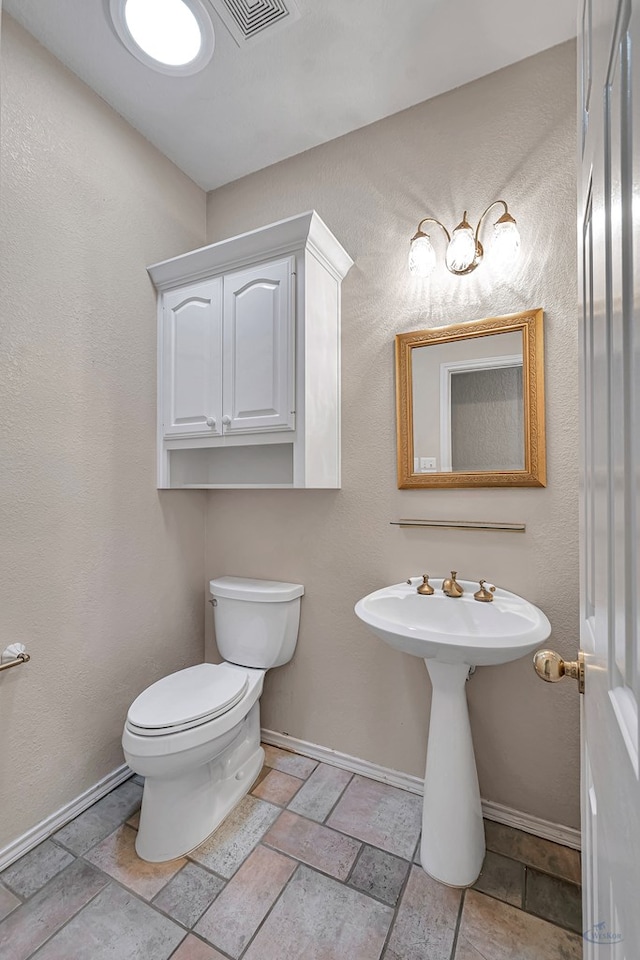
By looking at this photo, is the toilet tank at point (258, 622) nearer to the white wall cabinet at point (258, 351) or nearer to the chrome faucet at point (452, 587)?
the white wall cabinet at point (258, 351)

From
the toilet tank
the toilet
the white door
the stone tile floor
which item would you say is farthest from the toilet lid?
the white door

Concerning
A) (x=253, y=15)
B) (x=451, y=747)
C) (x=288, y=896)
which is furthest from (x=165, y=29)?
(x=288, y=896)

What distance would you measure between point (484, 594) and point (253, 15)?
2.06 m

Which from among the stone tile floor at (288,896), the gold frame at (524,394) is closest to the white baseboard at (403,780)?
the stone tile floor at (288,896)

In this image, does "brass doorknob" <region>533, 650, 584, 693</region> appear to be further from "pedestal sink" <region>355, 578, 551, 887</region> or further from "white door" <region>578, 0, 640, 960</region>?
"pedestal sink" <region>355, 578, 551, 887</region>

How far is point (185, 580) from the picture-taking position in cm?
211

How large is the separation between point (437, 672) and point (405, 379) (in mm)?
1067

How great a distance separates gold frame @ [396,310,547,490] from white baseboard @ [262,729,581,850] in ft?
3.79

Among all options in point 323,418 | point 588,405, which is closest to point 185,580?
point 323,418

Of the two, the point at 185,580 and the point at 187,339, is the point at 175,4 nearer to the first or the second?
the point at 187,339

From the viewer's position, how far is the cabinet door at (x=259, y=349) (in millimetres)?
1669

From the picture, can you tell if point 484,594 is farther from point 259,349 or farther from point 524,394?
point 259,349

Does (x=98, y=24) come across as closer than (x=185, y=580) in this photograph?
Yes

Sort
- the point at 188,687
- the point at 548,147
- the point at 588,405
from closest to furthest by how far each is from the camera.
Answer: the point at 588,405 < the point at 548,147 < the point at 188,687
